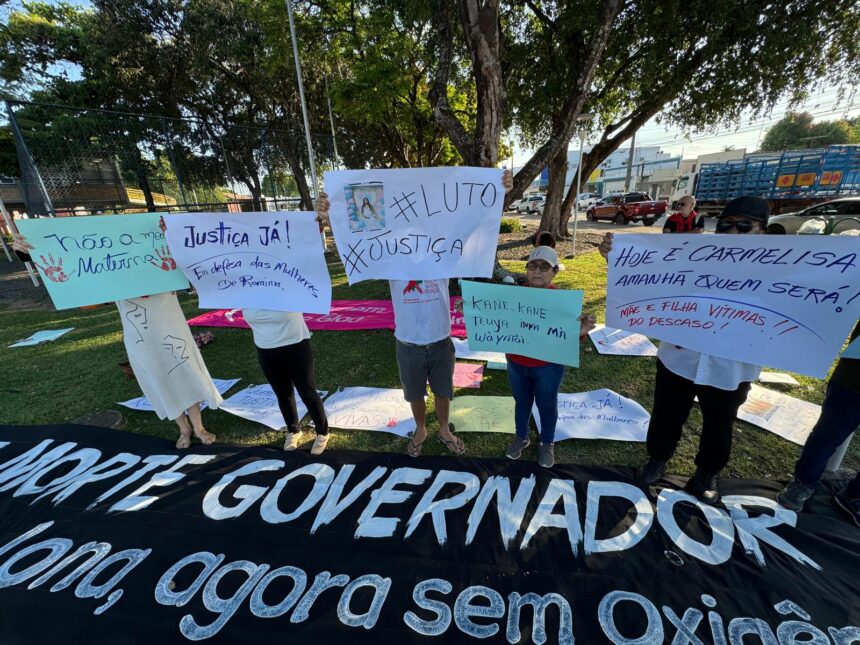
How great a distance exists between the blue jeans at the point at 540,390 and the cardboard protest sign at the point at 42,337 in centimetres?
773

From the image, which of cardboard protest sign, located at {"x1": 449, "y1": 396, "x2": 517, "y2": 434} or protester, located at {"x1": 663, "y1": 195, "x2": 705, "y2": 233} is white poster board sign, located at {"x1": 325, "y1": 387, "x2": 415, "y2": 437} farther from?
protester, located at {"x1": 663, "y1": 195, "x2": 705, "y2": 233}

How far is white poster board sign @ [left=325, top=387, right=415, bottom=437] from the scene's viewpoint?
3273 millimetres

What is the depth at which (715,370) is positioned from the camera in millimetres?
2033

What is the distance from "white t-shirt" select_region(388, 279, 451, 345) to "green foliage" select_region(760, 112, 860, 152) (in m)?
60.4

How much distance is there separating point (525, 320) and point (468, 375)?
1.81 metres

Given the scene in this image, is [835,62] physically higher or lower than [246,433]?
higher

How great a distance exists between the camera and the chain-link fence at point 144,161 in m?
7.92

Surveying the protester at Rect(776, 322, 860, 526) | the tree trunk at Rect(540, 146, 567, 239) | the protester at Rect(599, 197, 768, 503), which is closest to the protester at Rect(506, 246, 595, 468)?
the protester at Rect(599, 197, 768, 503)

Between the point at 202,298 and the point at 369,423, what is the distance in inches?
67.1

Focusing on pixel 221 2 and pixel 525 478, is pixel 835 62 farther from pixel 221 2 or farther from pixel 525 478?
pixel 221 2

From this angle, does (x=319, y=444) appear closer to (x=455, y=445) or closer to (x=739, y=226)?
(x=455, y=445)

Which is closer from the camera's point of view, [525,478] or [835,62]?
[525,478]

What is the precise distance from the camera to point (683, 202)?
5.56 meters

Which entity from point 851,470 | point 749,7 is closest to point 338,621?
point 851,470
